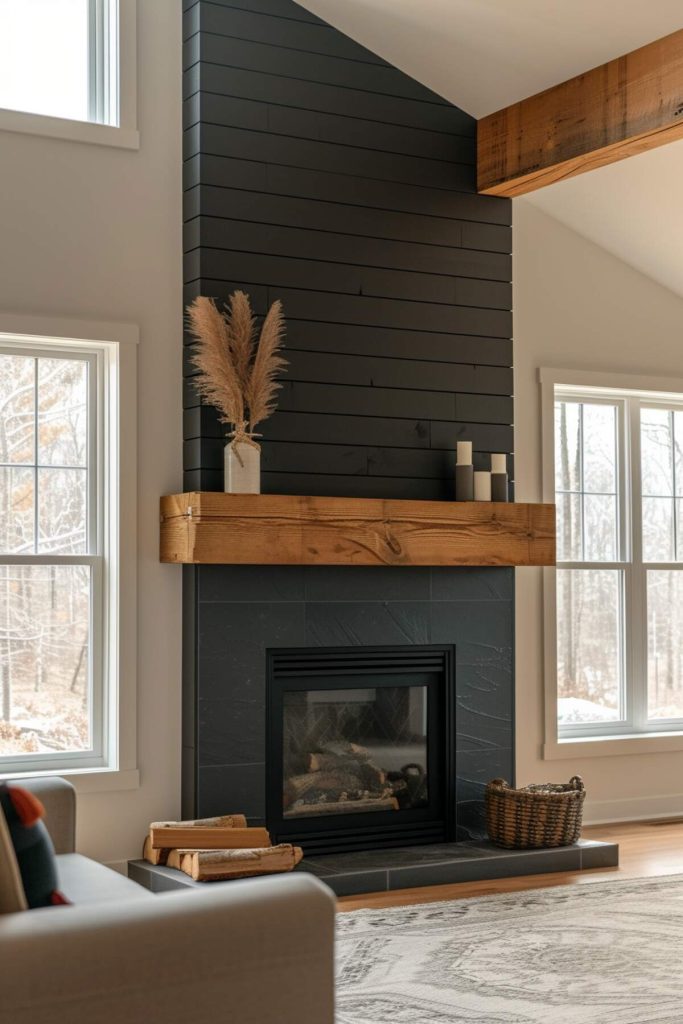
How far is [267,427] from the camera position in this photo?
514 centimetres

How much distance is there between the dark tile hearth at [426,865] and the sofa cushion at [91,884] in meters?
1.19

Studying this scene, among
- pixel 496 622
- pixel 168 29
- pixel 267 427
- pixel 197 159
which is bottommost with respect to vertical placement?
pixel 496 622

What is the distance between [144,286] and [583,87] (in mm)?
1981

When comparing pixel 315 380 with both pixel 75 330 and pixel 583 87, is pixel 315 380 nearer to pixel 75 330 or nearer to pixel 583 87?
pixel 75 330

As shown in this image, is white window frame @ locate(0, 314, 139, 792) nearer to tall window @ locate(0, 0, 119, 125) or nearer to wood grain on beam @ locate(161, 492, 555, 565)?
wood grain on beam @ locate(161, 492, 555, 565)

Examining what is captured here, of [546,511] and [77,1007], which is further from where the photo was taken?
[546,511]

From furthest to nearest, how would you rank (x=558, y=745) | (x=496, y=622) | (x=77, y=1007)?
(x=558, y=745), (x=496, y=622), (x=77, y=1007)

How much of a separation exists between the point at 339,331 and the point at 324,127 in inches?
35.1

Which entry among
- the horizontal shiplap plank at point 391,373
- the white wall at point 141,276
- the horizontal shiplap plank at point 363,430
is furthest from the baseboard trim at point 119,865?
the horizontal shiplap plank at point 391,373

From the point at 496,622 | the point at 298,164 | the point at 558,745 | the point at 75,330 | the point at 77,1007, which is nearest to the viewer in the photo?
the point at 77,1007

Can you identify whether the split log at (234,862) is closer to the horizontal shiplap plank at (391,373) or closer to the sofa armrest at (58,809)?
the sofa armrest at (58,809)

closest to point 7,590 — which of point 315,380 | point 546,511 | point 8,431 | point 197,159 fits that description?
point 8,431

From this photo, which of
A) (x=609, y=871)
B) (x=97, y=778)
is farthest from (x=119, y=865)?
(x=609, y=871)

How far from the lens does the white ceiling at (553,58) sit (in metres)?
4.77
